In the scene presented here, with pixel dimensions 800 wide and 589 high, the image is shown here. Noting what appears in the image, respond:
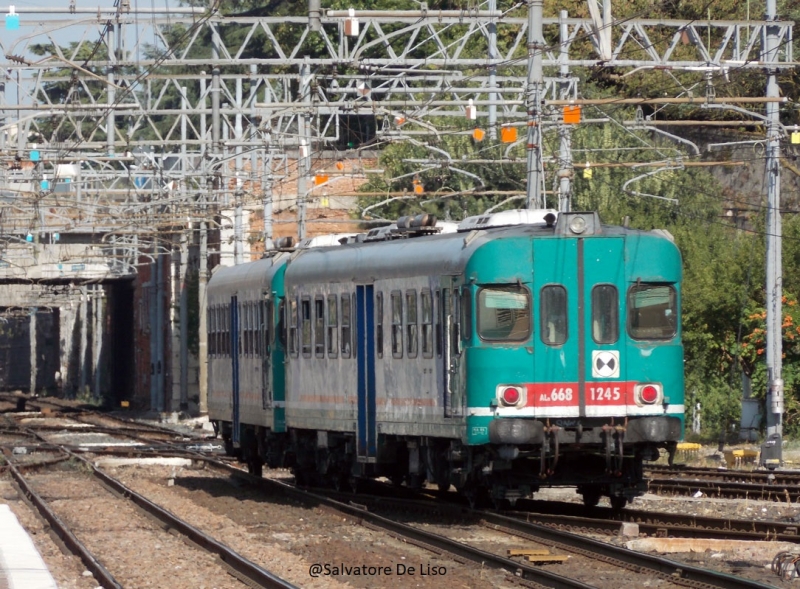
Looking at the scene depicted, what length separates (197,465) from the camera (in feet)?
92.3

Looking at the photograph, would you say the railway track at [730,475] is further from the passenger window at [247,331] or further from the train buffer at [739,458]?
the passenger window at [247,331]

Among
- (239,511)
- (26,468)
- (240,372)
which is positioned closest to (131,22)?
(240,372)

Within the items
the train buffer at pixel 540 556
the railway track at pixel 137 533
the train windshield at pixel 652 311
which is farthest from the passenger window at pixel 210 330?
the train buffer at pixel 540 556

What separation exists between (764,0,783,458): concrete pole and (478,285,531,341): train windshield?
32.2 ft

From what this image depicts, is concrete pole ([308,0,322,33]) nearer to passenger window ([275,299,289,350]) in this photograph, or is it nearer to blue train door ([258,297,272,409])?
blue train door ([258,297,272,409])

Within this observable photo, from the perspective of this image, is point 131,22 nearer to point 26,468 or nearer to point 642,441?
point 26,468

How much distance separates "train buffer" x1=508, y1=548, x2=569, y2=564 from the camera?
1302cm

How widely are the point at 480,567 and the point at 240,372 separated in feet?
35.8

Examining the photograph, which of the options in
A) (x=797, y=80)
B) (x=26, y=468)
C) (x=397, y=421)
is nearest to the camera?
(x=397, y=421)

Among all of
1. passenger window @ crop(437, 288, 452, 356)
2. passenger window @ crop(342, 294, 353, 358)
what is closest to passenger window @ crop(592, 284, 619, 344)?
passenger window @ crop(437, 288, 452, 356)

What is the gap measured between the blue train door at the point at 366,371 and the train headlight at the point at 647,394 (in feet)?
12.0

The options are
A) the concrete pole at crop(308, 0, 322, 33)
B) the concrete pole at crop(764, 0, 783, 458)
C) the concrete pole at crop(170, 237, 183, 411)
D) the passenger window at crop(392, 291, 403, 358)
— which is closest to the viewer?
the passenger window at crop(392, 291, 403, 358)

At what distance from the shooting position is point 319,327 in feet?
65.2

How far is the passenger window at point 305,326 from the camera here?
20.2m
